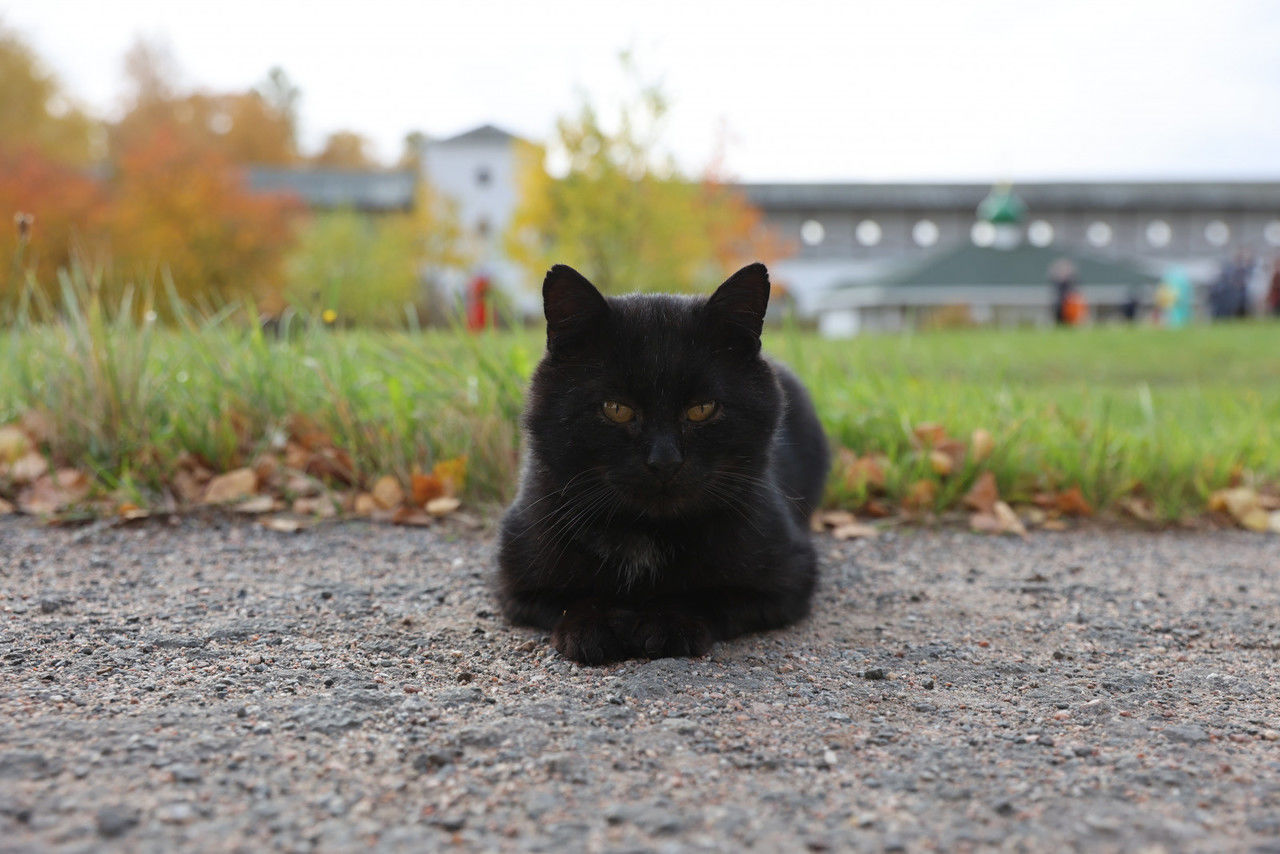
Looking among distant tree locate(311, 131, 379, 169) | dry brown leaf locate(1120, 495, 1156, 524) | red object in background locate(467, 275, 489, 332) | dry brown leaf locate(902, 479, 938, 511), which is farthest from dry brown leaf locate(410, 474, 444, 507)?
distant tree locate(311, 131, 379, 169)

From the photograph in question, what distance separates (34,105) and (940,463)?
3993 cm

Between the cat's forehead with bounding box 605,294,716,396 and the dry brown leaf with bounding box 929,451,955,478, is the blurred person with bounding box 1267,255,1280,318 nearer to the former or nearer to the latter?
the dry brown leaf with bounding box 929,451,955,478

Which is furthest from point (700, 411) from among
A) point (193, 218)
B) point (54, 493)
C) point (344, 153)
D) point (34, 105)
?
point (344, 153)

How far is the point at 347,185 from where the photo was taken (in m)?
43.3

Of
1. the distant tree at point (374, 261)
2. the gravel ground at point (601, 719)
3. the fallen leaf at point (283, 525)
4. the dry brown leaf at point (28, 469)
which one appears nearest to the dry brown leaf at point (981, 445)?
the gravel ground at point (601, 719)

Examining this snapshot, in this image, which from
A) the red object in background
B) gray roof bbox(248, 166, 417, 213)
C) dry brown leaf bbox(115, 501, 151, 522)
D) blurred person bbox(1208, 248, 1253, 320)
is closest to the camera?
dry brown leaf bbox(115, 501, 151, 522)

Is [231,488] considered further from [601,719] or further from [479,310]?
[601,719]

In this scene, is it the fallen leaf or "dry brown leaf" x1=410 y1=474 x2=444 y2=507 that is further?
"dry brown leaf" x1=410 y1=474 x2=444 y2=507

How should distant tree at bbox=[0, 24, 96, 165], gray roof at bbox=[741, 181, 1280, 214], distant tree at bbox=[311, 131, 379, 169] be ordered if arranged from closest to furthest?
distant tree at bbox=[0, 24, 96, 165] < gray roof at bbox=[741, 181, 1280, 214] < distant tree at bbox=[311, 131, 379, 169]

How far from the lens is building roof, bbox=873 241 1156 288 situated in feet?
113

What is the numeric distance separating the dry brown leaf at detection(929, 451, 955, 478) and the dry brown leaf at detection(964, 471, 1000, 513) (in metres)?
0.13

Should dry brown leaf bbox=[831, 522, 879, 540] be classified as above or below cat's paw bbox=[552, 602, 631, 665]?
below

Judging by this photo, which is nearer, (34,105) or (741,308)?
(741,308)

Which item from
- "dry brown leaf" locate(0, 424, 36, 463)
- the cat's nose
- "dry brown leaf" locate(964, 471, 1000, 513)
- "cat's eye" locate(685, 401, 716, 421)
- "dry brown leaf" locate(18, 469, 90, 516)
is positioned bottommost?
"dry brown leaf" locate(964, 471, 1000, 513)
